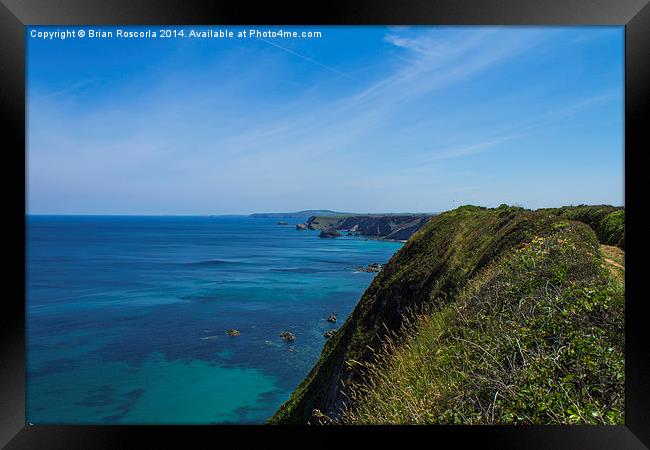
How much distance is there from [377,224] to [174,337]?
118740 millimetres

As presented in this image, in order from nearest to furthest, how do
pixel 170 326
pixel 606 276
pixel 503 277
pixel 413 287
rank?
pixel 606 276 → pixel 503 277 → pixel 413 287 → pixel 170 326

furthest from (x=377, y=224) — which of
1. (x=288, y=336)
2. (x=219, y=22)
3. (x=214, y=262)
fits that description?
(x=219, y=22)

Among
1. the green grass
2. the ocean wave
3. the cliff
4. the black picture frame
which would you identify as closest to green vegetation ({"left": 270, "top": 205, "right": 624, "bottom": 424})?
the green grass

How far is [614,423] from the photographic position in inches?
164

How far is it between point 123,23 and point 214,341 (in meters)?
37.0

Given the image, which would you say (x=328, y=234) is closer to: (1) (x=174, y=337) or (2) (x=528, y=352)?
(1) (x=174, y=337)

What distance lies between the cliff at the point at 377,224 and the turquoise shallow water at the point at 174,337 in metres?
52.3

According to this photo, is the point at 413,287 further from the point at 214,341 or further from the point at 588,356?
the point at 214,341

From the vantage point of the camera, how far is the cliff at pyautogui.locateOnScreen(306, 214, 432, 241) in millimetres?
129000

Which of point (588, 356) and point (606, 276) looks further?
point (606, 276)

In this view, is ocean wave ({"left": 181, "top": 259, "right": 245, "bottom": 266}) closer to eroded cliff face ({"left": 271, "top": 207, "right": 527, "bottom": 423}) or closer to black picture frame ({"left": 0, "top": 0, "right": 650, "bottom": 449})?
eroded cliff face ({"left": 271, "top": 207, "right": 527, "bottom": 423})

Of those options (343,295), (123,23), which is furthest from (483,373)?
(343,295)

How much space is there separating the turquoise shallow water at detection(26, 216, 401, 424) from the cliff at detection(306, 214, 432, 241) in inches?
2060

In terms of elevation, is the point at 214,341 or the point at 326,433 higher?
the point at 326,433
